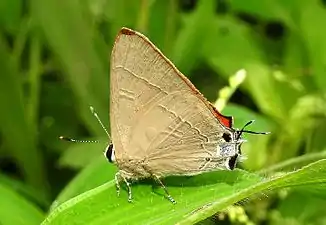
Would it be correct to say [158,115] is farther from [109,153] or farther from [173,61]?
[173,61]

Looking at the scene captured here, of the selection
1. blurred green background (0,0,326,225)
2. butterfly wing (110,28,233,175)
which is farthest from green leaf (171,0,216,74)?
butterfly wing (110,28,233,175)

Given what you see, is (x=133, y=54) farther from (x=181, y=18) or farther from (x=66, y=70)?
(x=181, y=18)

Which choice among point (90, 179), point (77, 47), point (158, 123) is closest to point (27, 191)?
point (77, 47)

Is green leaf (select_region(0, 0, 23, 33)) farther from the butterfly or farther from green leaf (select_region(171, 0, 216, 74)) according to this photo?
the butterfly

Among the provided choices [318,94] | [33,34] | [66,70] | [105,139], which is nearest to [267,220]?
[318,94]

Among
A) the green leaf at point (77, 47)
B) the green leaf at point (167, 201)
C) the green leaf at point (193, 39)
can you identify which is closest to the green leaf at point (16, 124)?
the green leaf at point (77, 47)

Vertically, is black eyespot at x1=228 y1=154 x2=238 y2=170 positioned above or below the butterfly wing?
below
